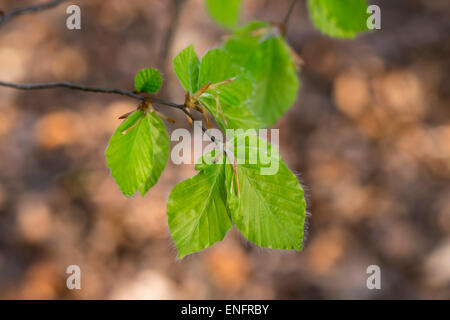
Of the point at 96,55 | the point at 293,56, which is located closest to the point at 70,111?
the point at 96,55

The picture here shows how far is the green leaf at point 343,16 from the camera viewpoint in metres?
0.61

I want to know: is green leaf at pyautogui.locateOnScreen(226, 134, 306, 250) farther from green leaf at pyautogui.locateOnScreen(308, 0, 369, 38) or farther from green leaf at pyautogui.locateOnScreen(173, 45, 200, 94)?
green leaf at pyautogui.locateOnScreen(308, 0, 369, 38)

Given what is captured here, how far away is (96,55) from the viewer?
8.29 feet

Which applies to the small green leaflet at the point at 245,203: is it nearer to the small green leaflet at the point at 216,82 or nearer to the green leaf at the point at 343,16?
the small green leaflet at the point at 216,82

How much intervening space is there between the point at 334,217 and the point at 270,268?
1.49 feet

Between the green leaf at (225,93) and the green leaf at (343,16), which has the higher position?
the green leaf at (343,16)

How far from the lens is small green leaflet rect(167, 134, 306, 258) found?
45cm

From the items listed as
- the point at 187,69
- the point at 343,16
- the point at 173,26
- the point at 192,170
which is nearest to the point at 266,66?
the point at 343,16

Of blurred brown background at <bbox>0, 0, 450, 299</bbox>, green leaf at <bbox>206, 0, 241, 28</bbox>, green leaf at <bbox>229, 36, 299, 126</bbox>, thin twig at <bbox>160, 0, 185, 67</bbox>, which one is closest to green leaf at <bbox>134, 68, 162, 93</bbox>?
green leaf at <bbox>229, 36, 299, 126</bbox>

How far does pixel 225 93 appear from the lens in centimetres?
49

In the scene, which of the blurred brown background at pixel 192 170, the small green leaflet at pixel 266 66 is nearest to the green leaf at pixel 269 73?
the small green leaflet at pixel 266 66

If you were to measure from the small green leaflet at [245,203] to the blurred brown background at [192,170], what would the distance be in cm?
150

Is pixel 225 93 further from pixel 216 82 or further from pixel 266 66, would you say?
pixel 266 66

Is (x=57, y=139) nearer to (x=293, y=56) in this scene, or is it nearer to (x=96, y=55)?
(x=96, y=55)
